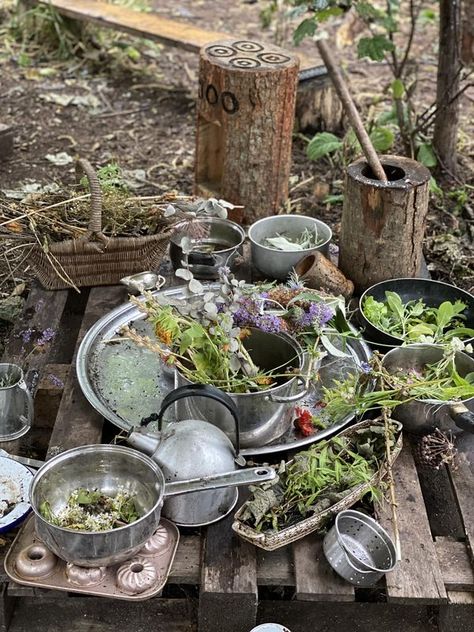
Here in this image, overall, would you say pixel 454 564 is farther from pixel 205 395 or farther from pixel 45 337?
pixel 45 337

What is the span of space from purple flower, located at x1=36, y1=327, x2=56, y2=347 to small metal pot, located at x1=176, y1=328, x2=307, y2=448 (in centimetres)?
71

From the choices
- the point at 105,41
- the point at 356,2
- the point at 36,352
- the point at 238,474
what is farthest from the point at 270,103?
the point at 105,41

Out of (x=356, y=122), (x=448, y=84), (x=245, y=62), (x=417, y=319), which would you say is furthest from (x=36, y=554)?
(x=448, y=84)

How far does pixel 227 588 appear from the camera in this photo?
210 cm

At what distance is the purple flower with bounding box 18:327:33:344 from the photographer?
3000 mm

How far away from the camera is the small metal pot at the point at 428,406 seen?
2467 millimetres

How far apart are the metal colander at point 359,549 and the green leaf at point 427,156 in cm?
286

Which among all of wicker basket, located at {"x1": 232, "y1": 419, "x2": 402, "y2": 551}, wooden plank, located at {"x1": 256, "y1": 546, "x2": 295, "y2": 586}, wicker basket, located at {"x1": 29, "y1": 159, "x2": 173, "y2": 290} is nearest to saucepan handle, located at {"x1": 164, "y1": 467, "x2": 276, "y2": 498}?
wicker basket, located at {"x1": 232, "y1": 419, "x2": 402, "y2": 551}

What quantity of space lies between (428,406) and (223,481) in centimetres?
72

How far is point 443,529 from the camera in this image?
2598 millimetres

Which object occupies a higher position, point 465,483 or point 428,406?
point 428,406

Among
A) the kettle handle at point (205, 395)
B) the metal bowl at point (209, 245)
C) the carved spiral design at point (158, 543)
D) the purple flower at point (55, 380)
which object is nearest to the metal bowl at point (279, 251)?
the metal bowl at point (209, 245)

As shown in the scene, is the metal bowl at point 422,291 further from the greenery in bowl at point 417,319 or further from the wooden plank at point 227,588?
the wooden plank at point 227,588

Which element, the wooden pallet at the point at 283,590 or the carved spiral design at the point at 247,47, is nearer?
the wooden pallet at the point at 283,590
